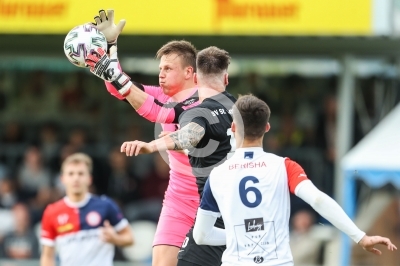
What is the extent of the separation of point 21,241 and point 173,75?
6.21 meters

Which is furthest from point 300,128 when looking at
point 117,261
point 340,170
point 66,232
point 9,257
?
point 66,232

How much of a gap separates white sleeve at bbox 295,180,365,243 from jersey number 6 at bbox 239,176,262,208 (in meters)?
0.23

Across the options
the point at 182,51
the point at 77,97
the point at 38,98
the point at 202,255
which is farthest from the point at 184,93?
the point at 38,98

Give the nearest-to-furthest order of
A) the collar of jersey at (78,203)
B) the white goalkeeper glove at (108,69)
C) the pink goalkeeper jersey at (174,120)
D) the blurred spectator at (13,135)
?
the white goalkeeper glove at (108,69) → the pink goalkeeper jersey at (174,120) → the collar of jersey at (78,203) → the blurred spectator at (13,135)

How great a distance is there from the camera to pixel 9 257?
39.3ft

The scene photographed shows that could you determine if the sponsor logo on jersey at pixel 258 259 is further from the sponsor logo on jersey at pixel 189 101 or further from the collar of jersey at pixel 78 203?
the collar of jersey at pixel 78 203

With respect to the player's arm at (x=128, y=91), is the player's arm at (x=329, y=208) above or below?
below

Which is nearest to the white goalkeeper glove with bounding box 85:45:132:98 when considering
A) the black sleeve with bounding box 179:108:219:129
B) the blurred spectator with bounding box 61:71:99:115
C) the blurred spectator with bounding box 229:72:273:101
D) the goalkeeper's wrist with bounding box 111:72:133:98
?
the goalkeeper's wrist with bounding box 111:72:133:98

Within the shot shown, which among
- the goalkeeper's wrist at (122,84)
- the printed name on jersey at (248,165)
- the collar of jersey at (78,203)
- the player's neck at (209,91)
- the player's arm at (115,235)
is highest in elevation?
the goalkeeper's wrist at (122,84)

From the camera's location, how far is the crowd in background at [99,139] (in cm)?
1272

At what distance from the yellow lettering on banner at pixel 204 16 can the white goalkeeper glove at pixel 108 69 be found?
5.59m

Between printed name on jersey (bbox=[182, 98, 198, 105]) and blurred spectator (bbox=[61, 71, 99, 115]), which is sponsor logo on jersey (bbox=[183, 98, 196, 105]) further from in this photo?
blurred spectator (bbox=[61, 71, 99, 115])

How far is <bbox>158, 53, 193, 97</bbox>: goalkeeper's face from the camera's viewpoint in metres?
6.45

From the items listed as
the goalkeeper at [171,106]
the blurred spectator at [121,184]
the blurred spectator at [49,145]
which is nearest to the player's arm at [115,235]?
the goalkeeper at [171,106]
